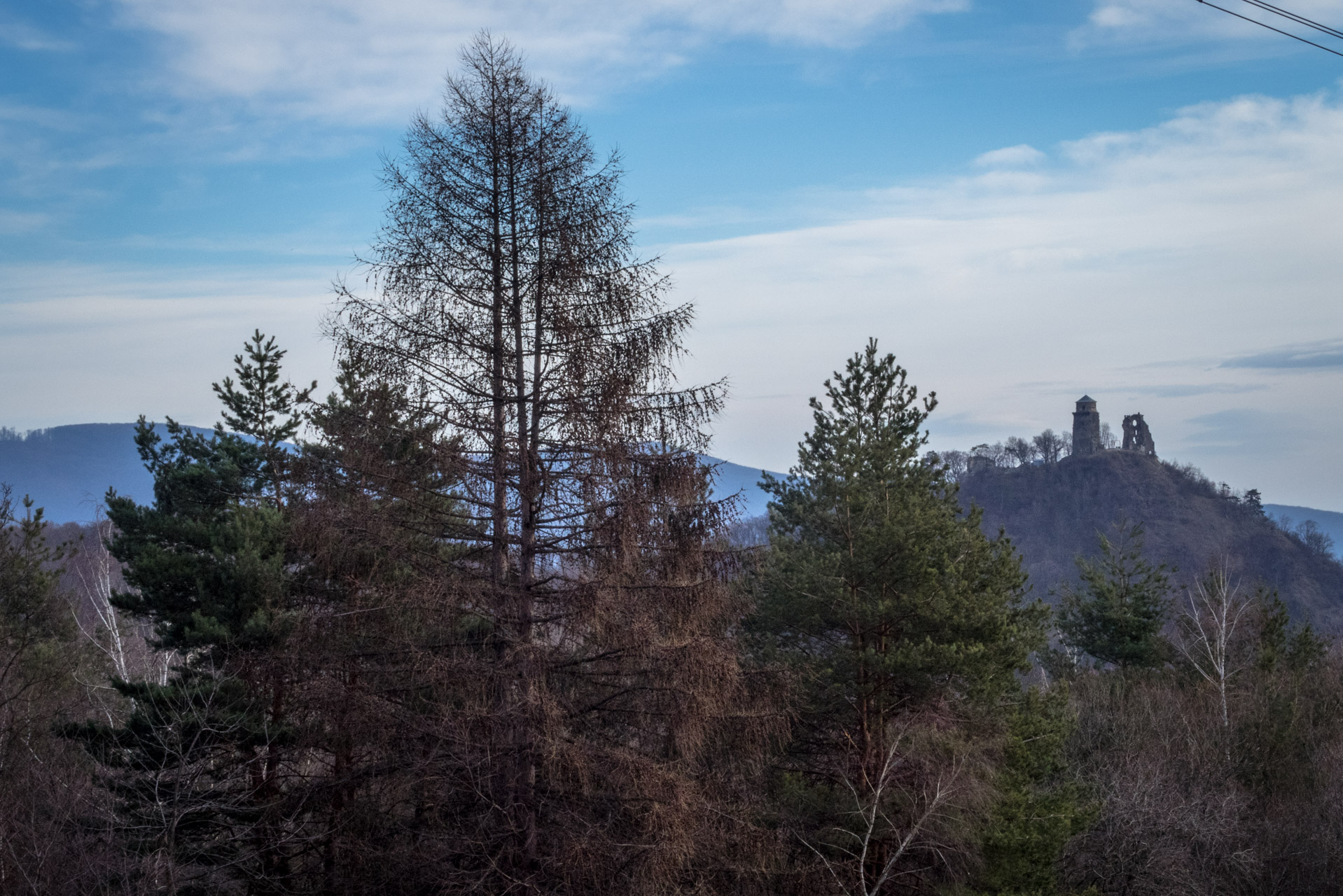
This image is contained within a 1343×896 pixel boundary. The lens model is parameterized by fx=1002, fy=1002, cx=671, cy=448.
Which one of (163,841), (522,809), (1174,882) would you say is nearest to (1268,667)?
(1174,882)

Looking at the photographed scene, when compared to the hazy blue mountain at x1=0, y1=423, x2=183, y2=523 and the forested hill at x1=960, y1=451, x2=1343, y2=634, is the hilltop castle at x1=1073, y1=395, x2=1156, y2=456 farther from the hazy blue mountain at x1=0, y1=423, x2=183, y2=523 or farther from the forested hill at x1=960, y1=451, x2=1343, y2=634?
the hazy blue mountain at x1=0, y1=423, x2=183, y2=523

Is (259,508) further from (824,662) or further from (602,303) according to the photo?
(824,662)

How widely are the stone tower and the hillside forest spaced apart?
406 ft

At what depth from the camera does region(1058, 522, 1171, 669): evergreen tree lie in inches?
1121

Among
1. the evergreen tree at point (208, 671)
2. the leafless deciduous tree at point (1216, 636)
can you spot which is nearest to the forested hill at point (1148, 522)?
the leafless deciduous tree at point (1216, 636)

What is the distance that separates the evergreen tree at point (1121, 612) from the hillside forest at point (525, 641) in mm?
10324

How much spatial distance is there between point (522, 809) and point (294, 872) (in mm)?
3148

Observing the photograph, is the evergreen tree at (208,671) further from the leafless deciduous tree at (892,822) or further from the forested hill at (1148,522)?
the forested hill at (1148,522)

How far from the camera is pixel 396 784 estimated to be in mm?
10477

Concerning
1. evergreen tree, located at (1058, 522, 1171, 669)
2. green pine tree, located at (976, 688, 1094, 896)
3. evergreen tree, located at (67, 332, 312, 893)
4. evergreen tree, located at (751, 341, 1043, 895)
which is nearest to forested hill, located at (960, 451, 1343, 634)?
evergreen tree, located at (1058, 522, 1171, 669)

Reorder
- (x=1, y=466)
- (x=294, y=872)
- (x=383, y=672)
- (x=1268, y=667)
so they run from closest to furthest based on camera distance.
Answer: (x=383, y=672), (x=294, y=872), (x=1268, y=667), (x=1, y=466)

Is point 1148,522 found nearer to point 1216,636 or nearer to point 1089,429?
point 1089,429

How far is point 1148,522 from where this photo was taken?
A: 9119 centimetres

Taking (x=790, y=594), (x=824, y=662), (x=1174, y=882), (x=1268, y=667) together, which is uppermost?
(x=790, y=594)
